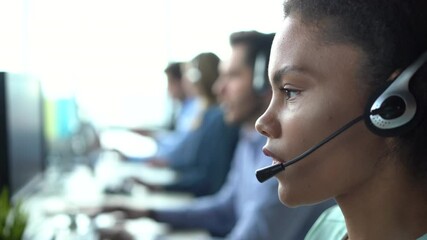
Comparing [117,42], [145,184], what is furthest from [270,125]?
[117,42]

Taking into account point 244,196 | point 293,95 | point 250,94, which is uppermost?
point 293,95

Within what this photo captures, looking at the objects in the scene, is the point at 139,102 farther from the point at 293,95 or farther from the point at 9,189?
the point at 293,95

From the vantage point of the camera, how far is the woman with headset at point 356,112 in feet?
2.12

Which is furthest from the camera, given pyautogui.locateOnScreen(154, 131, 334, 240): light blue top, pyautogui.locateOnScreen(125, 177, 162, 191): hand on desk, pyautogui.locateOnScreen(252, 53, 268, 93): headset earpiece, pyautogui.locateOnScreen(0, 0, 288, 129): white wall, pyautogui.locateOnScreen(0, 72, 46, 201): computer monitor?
pyautogui.locateOnScreen(0, 0, 288, 129): white wall

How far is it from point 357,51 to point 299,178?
178 mm

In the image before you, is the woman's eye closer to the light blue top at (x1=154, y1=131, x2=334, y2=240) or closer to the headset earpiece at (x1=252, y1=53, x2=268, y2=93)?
the light blue top at (x1=154, y1=131, x2=334, y2=240)

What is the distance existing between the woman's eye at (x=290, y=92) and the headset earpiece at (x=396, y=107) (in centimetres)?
10

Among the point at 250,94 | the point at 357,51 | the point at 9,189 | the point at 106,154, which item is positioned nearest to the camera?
the point at 357,51

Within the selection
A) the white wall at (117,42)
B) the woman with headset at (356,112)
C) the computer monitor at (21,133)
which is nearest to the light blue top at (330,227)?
the woman with headset at (356,112)

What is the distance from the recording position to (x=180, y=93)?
409 cm

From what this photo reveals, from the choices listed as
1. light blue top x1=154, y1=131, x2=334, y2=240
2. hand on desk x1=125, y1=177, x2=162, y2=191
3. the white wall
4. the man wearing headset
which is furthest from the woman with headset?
the white wall

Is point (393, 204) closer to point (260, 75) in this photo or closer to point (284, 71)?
point (284, 71)

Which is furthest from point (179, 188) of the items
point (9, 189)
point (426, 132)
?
point (426, 132)

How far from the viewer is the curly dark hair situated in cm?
65
